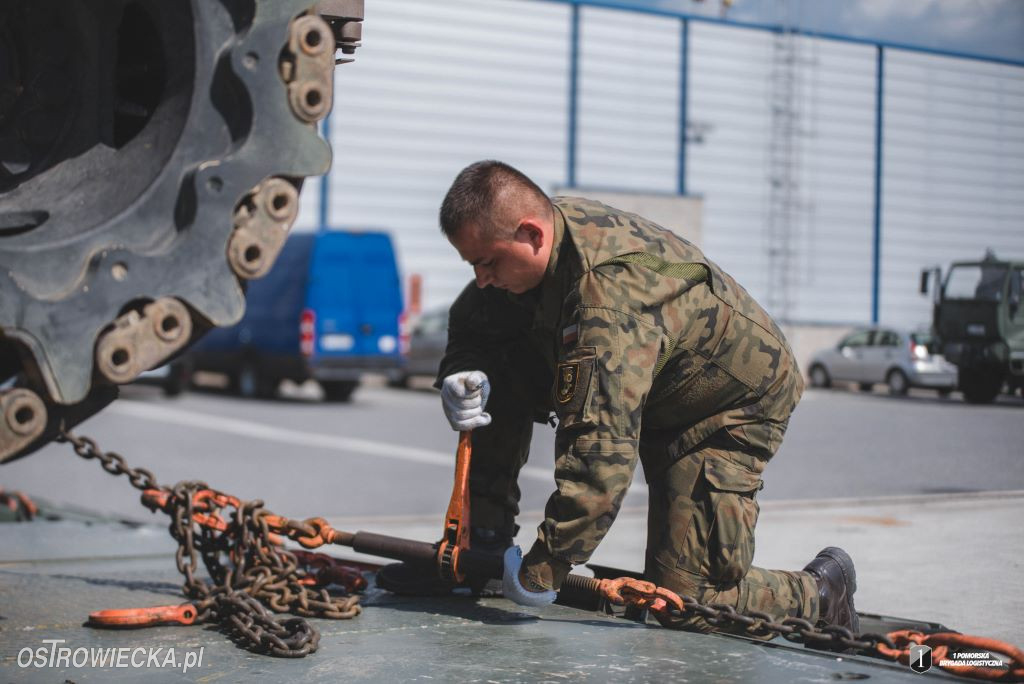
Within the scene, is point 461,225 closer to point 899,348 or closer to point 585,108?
point 899,348

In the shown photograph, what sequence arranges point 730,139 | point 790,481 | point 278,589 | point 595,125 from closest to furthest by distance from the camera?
1. point 278,589
2. point 790,481
3. point 595,125
4. point 730,139

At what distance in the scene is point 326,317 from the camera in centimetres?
1706

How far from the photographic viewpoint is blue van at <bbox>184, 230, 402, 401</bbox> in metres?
17.0

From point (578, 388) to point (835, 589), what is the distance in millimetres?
1197

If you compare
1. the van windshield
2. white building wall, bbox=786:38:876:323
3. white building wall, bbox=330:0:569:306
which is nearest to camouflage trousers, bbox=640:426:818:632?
the van windshield

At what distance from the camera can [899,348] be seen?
2059 centimetres

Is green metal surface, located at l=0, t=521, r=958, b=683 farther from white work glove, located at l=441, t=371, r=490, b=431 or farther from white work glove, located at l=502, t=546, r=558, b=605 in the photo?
white work glove, located at l=441, t=371, r=490, b=431

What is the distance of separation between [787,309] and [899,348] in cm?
507

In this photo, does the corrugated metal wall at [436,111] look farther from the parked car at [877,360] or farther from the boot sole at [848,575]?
the boot sole at [848,575]

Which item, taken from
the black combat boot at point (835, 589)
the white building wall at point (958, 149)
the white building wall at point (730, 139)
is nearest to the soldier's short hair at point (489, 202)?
the black combat boot at point (835, 589)

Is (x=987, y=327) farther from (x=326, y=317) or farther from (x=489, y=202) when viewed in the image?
(x=326, y=317)

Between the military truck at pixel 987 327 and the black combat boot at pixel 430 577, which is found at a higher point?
the military truck at pixel 987 327

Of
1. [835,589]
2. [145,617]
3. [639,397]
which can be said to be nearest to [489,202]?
[639,397]

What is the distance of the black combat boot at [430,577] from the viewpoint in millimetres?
4070
